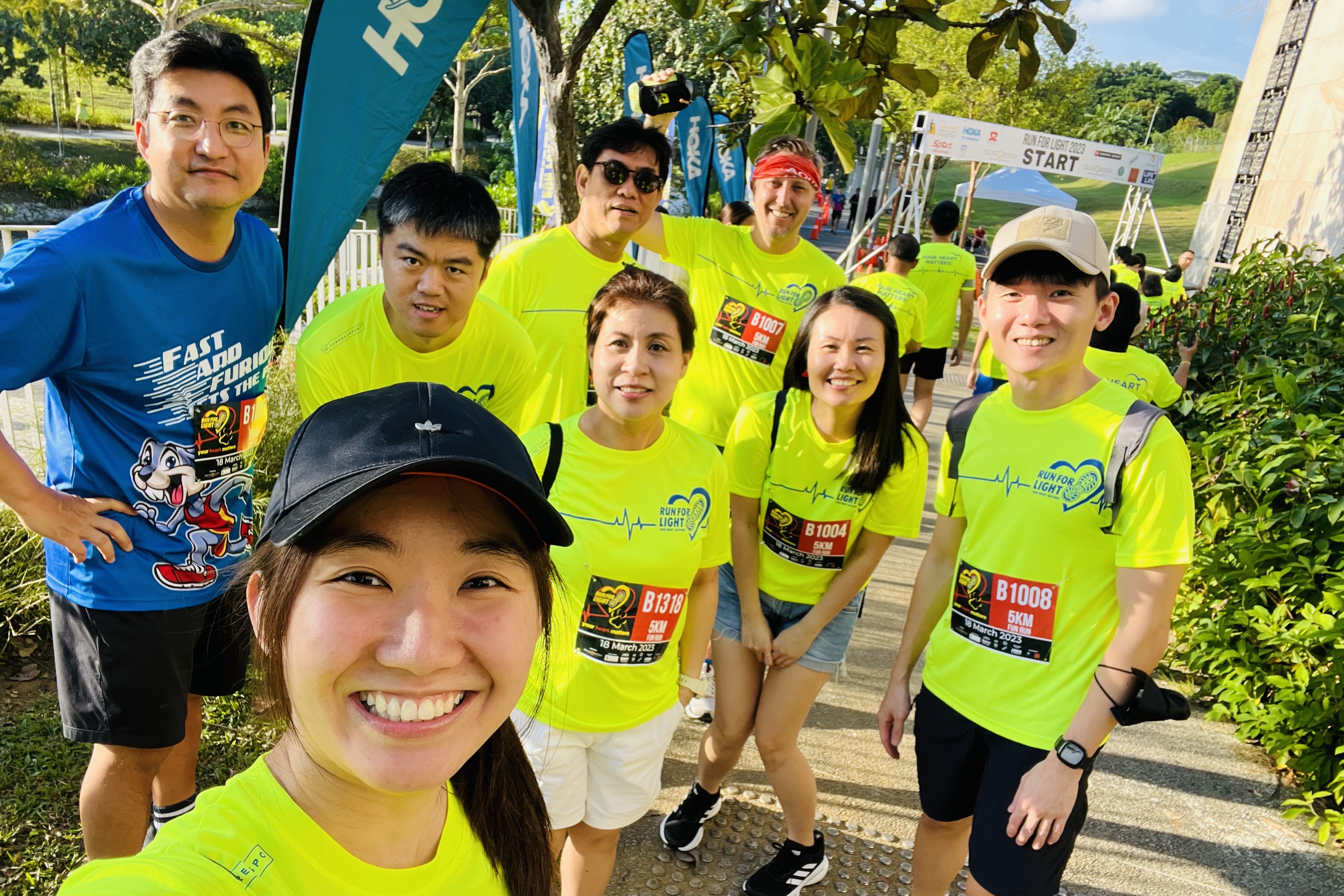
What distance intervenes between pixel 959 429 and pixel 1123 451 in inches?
19.8

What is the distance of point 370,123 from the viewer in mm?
2959

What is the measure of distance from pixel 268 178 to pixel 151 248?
2662 centimetres

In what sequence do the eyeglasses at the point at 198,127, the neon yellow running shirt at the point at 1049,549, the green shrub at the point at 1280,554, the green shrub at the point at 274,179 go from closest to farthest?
the neon yellow running shirt at the point at 1049,549 → the eyeglasses at the point at 198,127 → the green shrub at the point at 1280,554 → the green shrub at the point at 274,179

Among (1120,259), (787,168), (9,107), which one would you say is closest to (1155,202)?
(1120,259)

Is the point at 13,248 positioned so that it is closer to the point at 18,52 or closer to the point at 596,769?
the point at 596,769

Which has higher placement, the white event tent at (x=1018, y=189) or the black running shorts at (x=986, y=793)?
the white event tent at (x=1018, y=189)

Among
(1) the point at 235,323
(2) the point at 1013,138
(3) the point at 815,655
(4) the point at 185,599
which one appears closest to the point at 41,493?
(4) the point at 185,599

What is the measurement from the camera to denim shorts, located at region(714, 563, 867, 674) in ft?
9.40

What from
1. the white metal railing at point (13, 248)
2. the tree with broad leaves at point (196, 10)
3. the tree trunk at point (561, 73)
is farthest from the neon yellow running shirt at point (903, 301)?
the tree with broad leaves at point (196, 10)

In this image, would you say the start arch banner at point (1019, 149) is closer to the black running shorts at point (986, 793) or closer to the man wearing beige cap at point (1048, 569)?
the man wearing beige cap at point (1048, 569)

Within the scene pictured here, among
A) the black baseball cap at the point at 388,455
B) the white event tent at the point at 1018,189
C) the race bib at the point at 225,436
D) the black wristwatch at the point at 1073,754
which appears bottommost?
the black wristwatch at the point at 1073,754

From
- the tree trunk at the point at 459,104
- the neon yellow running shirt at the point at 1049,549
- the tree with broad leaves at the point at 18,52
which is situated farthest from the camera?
the tree with broad leaves at the point at 18,52

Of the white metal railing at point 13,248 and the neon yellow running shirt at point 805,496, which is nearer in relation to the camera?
the neon yellow running shirt at point 805,496

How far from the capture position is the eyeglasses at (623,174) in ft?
11.0
